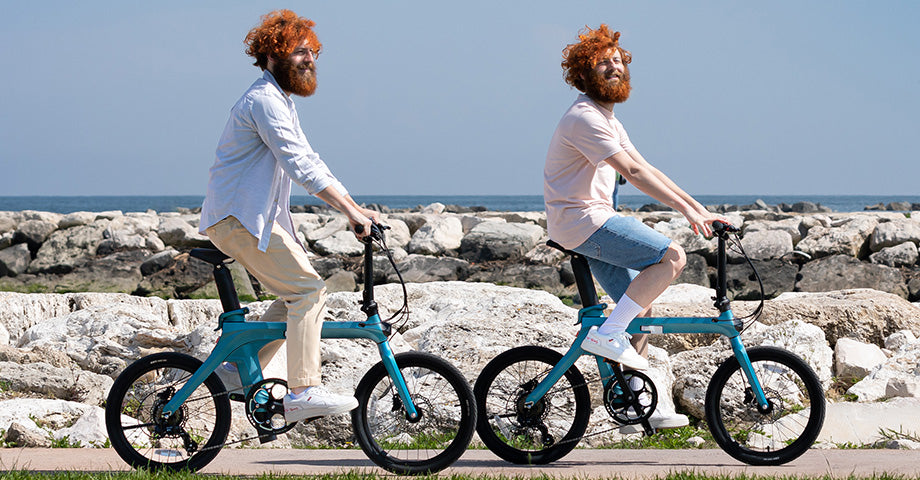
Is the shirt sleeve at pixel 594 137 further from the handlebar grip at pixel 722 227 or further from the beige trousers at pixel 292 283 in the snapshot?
the beige trousers at pixel 292 283

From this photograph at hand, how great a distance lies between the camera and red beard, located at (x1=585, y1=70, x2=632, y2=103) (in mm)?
4574

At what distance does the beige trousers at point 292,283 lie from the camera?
4.26 meters

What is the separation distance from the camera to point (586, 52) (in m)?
4.60

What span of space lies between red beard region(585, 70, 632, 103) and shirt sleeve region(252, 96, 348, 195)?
1356 mm

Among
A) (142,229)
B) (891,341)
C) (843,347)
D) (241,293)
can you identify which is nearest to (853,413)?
(843,347)

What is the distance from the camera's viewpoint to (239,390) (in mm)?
4520

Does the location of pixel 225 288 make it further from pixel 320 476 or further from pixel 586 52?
pixel 586 52

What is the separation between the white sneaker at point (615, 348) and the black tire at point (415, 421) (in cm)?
66

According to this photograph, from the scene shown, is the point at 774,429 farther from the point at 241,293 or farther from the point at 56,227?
the point at 56,227

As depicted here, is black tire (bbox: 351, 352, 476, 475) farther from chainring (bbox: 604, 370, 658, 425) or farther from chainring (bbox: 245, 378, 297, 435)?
chainring (bbox: 604, 370, 658, 425)

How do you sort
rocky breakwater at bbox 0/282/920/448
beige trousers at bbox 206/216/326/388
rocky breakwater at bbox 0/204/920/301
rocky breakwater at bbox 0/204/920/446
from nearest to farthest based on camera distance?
beige trousers at bbox 206/216/326/388 → rocky breakwater at bbox 0/282/920/448 → rocky breakwater at bbox 0/204/920/446 → rocky breakwater at bbox 0/204/920/301

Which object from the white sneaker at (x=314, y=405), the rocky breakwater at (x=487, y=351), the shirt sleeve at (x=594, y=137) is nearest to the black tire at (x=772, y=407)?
the rocky breakwater at (x=487, y=351)

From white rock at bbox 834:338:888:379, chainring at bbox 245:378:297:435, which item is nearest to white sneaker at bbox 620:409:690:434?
chainring at bbox 245:378:297:435

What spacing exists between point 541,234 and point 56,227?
10453 millimetres
